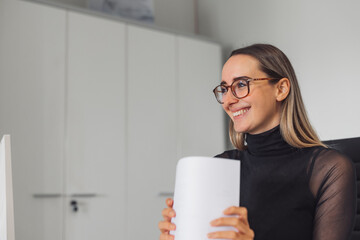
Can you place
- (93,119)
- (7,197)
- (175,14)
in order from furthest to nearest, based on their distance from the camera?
1. (175,14)
2. (93,119)
3. (7,197)

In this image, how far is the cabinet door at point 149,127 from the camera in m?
2.89

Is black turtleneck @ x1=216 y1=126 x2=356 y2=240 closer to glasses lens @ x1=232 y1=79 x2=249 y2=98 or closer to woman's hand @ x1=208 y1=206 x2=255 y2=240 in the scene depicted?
glasses lens @ x1=232 y1=79 x2=249 y2=98

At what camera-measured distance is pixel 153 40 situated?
311 cm

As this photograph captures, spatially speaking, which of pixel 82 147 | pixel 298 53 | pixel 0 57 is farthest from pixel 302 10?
pixel 0 57

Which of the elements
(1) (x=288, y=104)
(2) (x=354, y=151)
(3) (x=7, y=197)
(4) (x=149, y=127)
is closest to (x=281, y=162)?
(1) (x=288, y=104)

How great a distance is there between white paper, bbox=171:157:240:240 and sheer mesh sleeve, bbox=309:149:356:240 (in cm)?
35

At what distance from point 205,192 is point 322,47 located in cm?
226

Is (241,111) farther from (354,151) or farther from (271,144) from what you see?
(354,151)

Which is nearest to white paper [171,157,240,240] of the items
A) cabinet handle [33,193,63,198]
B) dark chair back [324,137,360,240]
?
dark chair back [324,137,360,240]

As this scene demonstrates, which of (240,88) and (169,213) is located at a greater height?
(240,88)

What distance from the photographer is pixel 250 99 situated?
1191 millimetres

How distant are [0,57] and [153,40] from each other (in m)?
1.04

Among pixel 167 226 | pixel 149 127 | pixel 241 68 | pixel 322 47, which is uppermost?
pixel 322 47

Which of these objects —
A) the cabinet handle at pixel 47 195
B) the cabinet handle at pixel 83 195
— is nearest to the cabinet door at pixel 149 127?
the cabinet handle at pixel 83 195
